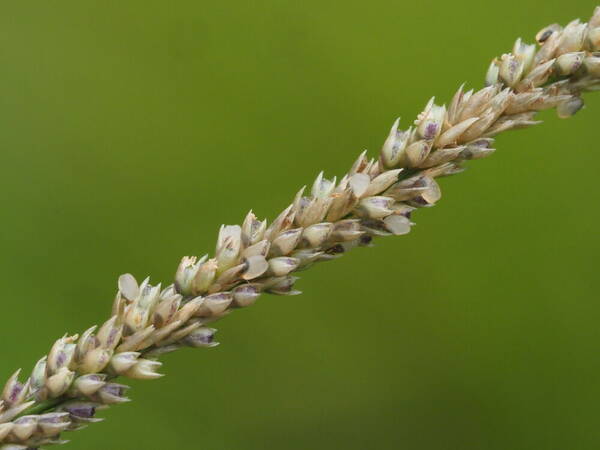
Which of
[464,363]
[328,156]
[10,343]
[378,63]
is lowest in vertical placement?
[464,363]

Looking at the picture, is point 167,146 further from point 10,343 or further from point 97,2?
point 10,343

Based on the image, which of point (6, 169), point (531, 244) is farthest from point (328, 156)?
point (6, 169)

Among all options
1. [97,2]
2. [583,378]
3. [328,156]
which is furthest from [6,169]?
[583,378]

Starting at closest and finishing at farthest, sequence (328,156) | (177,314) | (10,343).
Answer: (177,314)
(10,343)
(328,156)

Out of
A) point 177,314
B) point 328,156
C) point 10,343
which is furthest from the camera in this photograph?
point 328,156

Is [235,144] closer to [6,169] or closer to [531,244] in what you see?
[6,169]

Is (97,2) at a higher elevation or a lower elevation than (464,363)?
higher

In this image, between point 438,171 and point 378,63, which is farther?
point 378,63
